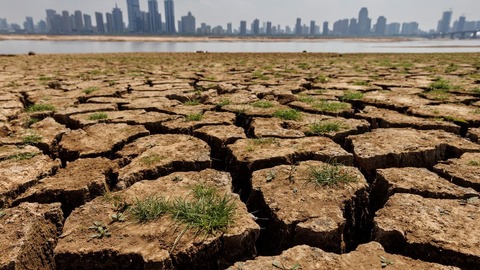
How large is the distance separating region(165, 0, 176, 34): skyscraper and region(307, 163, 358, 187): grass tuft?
155695 millimetres

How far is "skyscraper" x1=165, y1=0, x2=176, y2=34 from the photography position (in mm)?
158625

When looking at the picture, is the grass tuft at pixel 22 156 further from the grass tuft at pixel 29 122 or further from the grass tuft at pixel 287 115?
the grass tuft at pixel 287 115

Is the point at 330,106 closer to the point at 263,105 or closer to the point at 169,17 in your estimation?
the point at 263,105

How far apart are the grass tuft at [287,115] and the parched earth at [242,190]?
0.05 ft

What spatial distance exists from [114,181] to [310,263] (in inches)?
50.9

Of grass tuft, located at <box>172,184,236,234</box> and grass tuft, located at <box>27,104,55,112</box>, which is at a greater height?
grass tuft, located at <box>172,184,236,234</box>

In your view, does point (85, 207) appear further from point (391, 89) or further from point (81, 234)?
point (391, 89)

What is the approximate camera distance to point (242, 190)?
2078 millimetres

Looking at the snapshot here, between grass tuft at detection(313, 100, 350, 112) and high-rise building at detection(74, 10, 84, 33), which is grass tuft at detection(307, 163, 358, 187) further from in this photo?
high-rise building at detection(74, 10, 84, 33)

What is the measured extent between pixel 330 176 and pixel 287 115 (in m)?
1.46

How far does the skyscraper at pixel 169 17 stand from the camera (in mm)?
158625

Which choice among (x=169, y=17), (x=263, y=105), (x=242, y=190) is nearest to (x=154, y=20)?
(x=169, y=17)

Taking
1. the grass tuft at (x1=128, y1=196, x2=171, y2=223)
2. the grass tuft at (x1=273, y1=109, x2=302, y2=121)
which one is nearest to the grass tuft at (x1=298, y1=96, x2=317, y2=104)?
the grass tuft at (x1=273, y1=109, x2=302, y2=121)

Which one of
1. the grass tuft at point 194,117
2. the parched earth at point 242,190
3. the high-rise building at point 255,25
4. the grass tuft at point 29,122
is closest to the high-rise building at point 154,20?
the high-rise building at point 255,25
